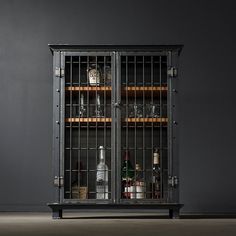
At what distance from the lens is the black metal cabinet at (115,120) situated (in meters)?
6.37

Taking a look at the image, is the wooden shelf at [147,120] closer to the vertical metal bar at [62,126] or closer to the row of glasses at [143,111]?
the row of glasses at [143,111]

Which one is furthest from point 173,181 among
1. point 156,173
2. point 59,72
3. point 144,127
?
point 59,72

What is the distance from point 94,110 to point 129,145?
18.1 inches

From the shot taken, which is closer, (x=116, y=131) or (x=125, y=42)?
(x=116, y=131)

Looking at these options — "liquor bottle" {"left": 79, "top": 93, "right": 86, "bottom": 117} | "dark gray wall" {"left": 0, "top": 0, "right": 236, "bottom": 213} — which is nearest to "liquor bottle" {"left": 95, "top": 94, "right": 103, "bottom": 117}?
"liquor bottle" {"left": 79, "top": 93, "right": 86, "bottom": 117}

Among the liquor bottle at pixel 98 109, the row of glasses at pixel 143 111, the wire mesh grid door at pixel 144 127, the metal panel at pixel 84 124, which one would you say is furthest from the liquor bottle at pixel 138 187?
the liquor bottle at pixel 98 109

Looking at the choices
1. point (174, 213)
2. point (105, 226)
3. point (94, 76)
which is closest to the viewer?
point (105, 226)

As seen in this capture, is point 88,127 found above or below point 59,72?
below

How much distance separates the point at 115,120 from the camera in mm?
6461

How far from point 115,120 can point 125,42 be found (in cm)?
134

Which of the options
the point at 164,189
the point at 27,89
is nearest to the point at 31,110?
the point at 27,89

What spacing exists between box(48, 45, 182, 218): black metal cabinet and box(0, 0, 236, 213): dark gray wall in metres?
0.99

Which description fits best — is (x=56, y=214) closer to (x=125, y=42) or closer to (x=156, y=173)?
(x=156, y=173)

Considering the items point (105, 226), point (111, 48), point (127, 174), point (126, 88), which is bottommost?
point (105, 226)
